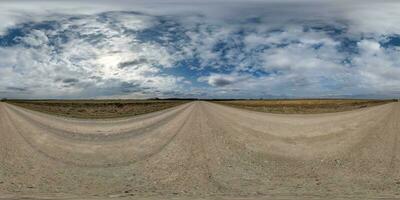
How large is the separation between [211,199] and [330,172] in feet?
17.4

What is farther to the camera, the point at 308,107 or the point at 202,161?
the point at 308,107

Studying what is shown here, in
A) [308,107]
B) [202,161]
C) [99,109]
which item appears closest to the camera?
[202,161]

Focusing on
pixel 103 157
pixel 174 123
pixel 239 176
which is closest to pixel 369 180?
pixel 239 176

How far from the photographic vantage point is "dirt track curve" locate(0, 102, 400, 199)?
13344 millimetres

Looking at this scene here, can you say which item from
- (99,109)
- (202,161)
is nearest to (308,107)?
(99,109)

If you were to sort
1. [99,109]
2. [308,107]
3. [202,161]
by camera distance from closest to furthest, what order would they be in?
[202,161] < [99,109] < [308,107]

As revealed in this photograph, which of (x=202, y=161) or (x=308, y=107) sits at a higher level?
(x=308, y=107)

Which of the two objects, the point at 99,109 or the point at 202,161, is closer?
the point at 202,161

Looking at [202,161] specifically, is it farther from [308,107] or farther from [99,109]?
[308,107]

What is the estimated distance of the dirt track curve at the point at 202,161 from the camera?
13344 mm

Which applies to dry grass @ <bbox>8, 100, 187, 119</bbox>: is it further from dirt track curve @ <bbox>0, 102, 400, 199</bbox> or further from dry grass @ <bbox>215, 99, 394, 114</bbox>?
dirt track curve @ <bbox>0, 102, 400, 199</bbox>

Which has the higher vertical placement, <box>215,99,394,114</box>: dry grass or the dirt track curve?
<box>215,99,394,114</box>: dry grass

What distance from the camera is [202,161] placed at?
1755 cm

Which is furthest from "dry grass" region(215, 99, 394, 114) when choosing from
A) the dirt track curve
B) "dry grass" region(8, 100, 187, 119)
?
the dirt track curve
